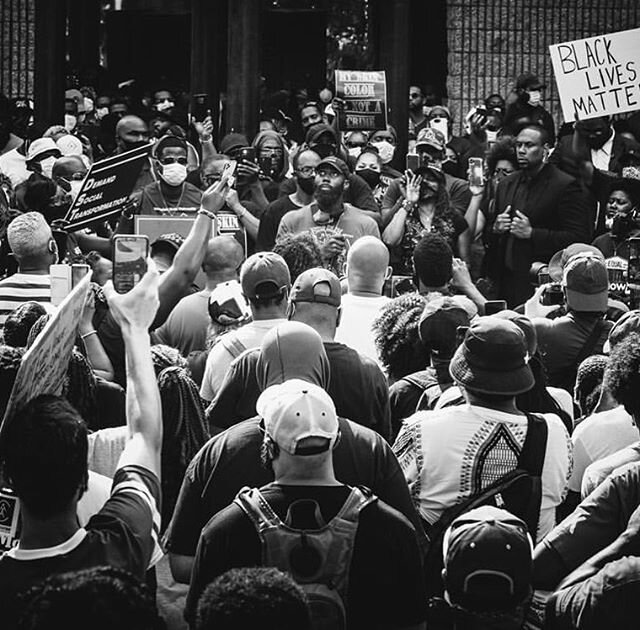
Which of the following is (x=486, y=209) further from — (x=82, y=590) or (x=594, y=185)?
(x=82, y=590)

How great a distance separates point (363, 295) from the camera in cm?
703

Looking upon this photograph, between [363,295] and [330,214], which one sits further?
[330,214]

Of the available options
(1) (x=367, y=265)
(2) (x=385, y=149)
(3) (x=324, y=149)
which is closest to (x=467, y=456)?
(1) (x=367, y=265)

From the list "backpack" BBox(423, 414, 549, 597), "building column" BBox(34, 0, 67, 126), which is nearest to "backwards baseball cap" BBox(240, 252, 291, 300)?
"backpack" BBox(423, 414, 549, 597)

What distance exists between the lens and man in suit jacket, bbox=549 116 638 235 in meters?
11.0

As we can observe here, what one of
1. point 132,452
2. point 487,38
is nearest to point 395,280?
point 132,452

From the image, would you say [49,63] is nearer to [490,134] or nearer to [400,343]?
[490,134]

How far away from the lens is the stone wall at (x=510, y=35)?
15922 mm

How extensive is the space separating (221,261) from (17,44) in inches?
381

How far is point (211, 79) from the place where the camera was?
16.8 m

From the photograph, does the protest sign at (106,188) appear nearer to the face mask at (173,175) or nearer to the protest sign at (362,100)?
the face mask at (173,175)

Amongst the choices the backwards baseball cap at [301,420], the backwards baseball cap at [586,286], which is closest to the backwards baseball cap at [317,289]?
the backwards baseball cap at [586,286]

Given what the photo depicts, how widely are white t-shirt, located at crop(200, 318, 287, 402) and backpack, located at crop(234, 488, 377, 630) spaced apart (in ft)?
7.50

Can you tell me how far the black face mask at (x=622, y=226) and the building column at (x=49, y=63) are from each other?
7105mm
